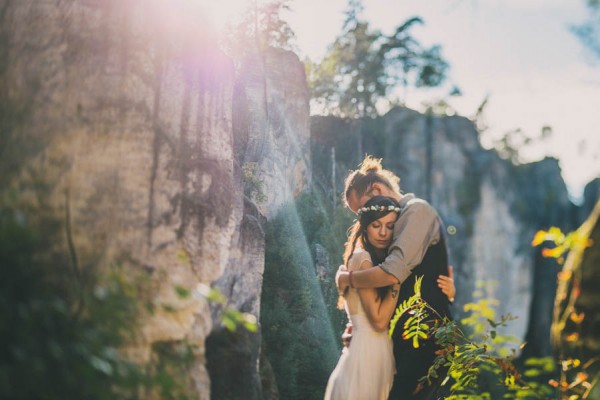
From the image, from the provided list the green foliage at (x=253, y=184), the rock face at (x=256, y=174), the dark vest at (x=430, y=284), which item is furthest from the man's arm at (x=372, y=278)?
the green foliage at (x=253, y=184)

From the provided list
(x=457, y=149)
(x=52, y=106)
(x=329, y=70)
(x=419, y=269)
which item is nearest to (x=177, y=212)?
(x=52, y=106)

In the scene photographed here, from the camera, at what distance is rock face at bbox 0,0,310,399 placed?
115 inches

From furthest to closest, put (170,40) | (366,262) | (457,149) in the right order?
(457,149) → (366,262) → (170,40)

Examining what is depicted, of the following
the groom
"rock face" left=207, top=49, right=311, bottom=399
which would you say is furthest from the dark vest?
"rock face" left=207, top=49, right=311, bottom=399

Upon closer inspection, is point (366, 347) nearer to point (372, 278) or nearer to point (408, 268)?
point (372, 278)

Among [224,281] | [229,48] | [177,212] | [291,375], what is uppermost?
[229,48]

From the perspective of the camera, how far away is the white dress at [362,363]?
4141 millimetres

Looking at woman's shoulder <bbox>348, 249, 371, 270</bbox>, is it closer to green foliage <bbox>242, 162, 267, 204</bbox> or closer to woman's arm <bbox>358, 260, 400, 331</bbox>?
woman's arm <bbox>358, 260, 400, 331</bbox>

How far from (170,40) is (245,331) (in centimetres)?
189

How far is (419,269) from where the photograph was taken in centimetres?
460

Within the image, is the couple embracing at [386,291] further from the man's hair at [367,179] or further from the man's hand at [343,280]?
the man's hair at [367,179]

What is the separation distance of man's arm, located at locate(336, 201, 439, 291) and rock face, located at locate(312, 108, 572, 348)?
1906cm

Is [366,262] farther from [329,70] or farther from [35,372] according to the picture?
[329,70]

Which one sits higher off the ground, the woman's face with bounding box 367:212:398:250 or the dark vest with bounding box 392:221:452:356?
the woman's face with bounding box 367:212:398:250
